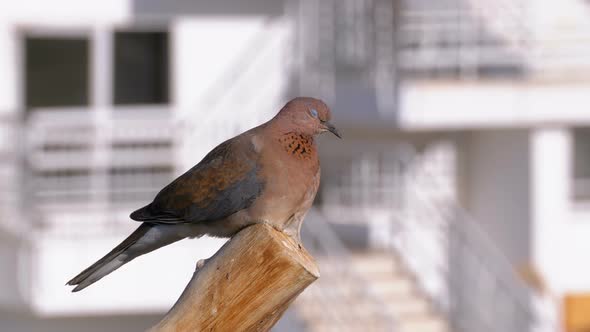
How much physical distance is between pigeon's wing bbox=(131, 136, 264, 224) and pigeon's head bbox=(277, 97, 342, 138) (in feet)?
0.53

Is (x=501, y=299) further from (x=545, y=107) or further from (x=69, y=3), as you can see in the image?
(x=69, y=3)

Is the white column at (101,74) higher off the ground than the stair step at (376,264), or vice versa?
the white column at (101,74)

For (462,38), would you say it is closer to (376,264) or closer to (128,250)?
(376,264)

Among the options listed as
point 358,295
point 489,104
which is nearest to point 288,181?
point 358,295

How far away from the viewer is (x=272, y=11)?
49.9 ft

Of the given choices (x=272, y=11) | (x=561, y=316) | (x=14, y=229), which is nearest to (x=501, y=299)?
(x=561, y=316)

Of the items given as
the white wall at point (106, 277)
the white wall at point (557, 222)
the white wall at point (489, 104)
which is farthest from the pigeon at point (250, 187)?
the white wall at point (557, 222)

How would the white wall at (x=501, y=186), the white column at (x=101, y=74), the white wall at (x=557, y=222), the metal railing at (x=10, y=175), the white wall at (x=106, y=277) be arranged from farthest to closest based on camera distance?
the white wall at (x=501, y=186) → the white wall at (x=557, y=222) → the white column at (x=101, y=74) → the metal railing at (x=10, y=175) → the white wall at (x=106, y=277)

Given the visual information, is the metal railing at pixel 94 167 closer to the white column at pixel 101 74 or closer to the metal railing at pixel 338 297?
the white column at pixel 101 74

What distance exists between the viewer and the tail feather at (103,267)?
3.76m

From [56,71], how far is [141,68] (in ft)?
2.87

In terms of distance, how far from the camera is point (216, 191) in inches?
164

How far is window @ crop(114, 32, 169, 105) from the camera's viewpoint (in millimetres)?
14953

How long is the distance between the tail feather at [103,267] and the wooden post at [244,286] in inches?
12.2
